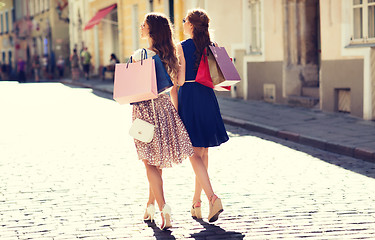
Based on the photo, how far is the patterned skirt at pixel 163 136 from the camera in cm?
527

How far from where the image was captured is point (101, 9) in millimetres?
33219

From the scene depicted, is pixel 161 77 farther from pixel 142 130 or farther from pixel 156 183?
pixel 156 183

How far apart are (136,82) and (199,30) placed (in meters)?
0.78

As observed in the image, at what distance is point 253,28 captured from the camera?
17.8 m

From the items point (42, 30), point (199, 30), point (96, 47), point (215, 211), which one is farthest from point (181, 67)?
point (42, 30)

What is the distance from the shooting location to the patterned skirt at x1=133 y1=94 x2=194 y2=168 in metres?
A: 5.27

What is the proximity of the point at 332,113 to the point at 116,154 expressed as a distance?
5.91 m

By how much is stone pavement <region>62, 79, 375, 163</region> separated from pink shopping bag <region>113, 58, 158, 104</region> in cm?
462

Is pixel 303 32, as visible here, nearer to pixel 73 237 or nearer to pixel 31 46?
pixel 73 237

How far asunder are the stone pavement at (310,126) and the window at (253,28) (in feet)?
6.71

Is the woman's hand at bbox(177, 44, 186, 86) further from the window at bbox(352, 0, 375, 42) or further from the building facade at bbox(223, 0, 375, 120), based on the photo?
the window at bbox(352, 0, 375, 42)

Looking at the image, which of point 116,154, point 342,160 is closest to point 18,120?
point 116,154

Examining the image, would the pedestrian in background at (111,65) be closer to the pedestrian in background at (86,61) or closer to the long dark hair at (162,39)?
the pedestrian in background at (86,61)

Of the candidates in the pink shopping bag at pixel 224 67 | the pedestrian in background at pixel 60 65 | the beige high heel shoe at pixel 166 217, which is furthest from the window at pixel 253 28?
the pedestrian in background at pixel 60 65
